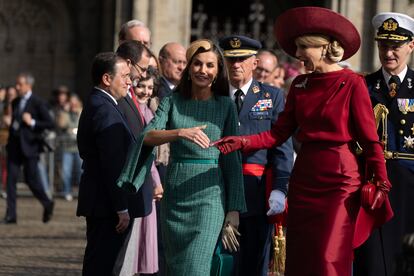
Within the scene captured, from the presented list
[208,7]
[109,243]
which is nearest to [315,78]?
[109,243]

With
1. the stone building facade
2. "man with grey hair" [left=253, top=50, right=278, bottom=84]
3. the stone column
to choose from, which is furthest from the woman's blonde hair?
the stone building facade

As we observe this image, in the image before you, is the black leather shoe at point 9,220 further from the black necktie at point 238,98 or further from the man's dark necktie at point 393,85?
the man's dark necktie at point 393,85

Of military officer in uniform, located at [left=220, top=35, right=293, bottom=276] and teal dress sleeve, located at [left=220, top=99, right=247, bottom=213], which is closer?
teal dress sleeve, located at [left=220, top=99, right=247, bottom=213]

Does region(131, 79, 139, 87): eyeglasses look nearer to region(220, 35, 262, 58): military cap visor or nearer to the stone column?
region(220, 35, 262, 58): military cap visor

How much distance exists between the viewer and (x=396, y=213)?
9094mm

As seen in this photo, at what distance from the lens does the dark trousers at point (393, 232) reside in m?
9.00

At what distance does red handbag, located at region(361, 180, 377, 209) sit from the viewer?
8.18 meters

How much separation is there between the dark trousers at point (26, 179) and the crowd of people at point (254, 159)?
→ 758 centimetres

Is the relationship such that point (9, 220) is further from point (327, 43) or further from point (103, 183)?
point (327, 43)

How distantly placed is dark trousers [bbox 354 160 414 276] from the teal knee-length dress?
953 mm

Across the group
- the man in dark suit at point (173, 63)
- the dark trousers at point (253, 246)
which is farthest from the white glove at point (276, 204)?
the man in dark suit at point (173, 63)

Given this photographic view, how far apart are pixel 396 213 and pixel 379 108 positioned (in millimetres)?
699

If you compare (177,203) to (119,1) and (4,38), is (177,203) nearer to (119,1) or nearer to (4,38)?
(119,1)

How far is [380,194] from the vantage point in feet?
26.9
